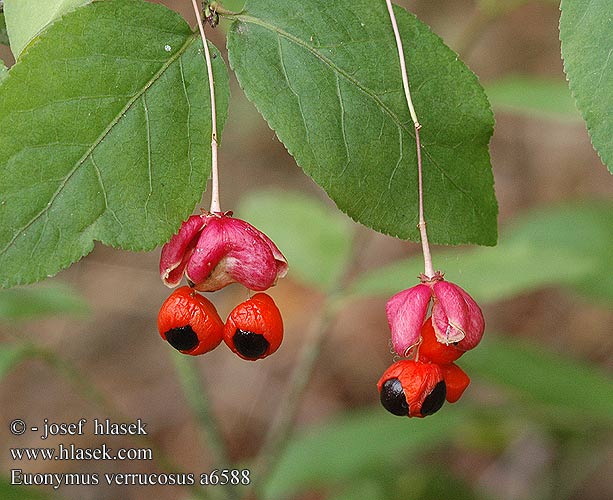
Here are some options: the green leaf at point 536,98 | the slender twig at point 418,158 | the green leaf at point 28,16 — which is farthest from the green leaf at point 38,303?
the green leaf at point 536,98

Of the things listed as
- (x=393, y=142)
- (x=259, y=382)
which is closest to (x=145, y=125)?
(x=393, y=142)

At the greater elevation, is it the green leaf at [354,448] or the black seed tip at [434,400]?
the green leaf at [354,448]

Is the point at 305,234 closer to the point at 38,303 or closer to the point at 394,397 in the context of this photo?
the point at 38,303

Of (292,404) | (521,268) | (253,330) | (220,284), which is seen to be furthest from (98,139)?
(521,268)

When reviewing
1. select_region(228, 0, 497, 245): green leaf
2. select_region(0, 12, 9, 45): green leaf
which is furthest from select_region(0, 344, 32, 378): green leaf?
select_region(228, 0, 497, 245): green leaf

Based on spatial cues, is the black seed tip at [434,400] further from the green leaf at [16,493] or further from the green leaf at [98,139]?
the green leaf at [16,493]

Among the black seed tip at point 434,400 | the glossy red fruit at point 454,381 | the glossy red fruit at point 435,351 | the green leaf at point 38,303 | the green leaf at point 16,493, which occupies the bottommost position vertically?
the black seed tip at point 434,400
